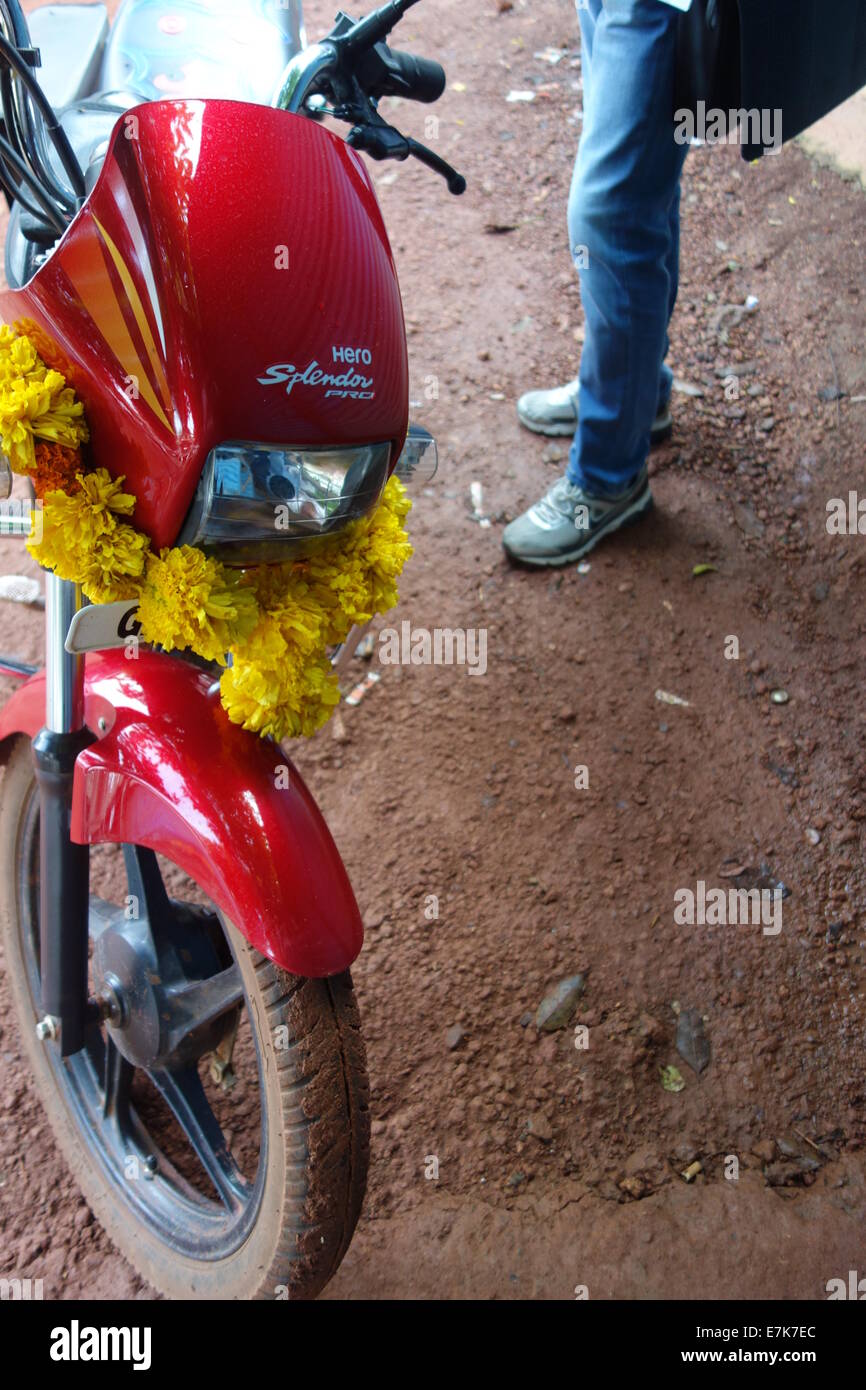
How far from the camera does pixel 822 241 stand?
3754 millimetres

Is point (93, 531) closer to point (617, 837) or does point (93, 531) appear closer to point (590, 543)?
point (617, 837)

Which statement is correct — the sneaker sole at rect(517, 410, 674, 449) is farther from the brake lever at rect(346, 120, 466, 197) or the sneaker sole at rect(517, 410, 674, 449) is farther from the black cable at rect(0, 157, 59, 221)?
the black cable at rect(0, 157, 59, 221)

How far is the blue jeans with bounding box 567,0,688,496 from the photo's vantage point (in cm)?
228

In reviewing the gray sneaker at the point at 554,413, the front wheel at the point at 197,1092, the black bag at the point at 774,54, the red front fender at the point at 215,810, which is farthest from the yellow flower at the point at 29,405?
the gray sneaker at the point at 554,413

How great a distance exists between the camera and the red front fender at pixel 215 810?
1302mm

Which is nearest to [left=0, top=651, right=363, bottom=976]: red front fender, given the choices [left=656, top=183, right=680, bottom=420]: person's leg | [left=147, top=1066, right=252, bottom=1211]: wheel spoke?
[left=147, top=1066, right=252, bottom=1211]: wheel spoke

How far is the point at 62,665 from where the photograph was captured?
1416mm

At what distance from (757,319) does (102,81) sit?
94.0 inches

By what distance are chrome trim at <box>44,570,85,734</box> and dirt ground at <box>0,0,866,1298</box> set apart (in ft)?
3.14

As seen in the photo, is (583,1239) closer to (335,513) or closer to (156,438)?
(335,513)

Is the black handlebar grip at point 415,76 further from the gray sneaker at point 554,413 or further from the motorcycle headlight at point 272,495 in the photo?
the gray sneaker at point 554,413

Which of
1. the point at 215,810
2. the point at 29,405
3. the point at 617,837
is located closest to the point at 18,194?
the point at 29,405

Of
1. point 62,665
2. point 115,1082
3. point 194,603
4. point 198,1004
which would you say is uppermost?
point 194,603

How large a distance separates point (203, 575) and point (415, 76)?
79 cm
